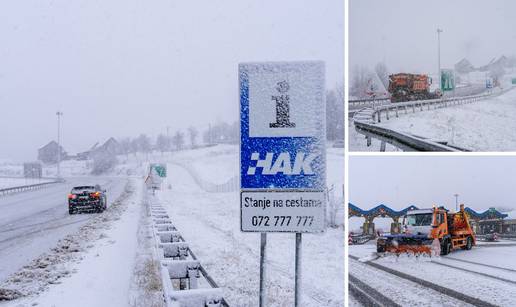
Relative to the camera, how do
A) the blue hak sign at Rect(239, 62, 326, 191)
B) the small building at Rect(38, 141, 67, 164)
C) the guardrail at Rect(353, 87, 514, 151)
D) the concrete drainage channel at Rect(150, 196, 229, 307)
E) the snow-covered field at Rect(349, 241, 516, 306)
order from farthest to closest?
the small building at Rect(38, 141, 67, 164) → the concrete drainage channel at Rect(150, 196, 229, 307) → the snow-covered field at Rect(349, 241, 516, 306) → the guardrail at Rect(353, 87, 514, 151) → the blue hak sign at Rect(239, 62, 326, 191)

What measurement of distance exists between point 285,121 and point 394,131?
3.07 feet

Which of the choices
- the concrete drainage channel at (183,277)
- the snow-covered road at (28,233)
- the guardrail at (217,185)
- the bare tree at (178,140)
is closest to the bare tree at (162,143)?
the bare tree at (178,140)

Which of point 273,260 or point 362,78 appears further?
point 273,260

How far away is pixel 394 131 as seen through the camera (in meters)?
3.49

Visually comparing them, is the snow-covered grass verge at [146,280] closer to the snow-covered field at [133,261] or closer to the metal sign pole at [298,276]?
the snow-covered field at [133,261]

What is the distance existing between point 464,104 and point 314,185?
4.38 meters

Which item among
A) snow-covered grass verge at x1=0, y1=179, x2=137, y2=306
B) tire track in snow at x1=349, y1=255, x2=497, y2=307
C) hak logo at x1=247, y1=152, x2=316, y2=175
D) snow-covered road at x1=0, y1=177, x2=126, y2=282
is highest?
hak logo at x1=247, y1=152, x2=316, y2=175

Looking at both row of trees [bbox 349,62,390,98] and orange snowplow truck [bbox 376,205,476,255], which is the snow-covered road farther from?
orange snowplow truck [bbox 376,205,476,255]

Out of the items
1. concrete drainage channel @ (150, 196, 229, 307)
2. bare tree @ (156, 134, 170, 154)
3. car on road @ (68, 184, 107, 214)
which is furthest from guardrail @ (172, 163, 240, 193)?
bare tree @ (156, 134, 170, 154)

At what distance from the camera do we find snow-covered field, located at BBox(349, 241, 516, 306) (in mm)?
3109

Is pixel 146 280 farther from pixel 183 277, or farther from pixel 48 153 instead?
pixel 48 153

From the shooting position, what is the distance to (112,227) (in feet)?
68.0

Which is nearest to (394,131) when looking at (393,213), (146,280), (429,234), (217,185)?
(393,213)

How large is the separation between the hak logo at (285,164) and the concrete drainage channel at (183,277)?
1.48m
